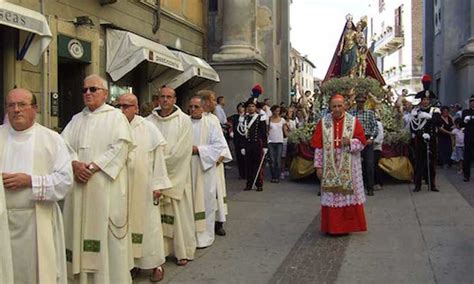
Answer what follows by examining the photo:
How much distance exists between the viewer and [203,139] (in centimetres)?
750

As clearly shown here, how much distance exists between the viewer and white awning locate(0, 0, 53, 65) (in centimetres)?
794

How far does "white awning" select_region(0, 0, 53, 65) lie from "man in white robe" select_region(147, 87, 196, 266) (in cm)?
271

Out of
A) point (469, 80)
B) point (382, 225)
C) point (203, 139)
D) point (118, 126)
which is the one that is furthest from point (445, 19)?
point (118, 126)

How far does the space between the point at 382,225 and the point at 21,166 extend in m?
5.73

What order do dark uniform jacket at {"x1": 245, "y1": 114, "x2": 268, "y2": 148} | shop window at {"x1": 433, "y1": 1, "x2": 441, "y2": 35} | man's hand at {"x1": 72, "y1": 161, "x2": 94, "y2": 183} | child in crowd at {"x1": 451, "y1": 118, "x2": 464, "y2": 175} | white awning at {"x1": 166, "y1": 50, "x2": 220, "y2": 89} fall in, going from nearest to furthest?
man's hand at {"x1": 72, "y1": 161, "x2": 94, "y2": 183} → dark uniform jacket at {"x1": 245, "y1": 114, "x2": 268, "y2": 148} → white awning at {"x1": 166, "y1": 50, "x2": 220, "y2": 89} → child in crowd at {"x1": 451, "y1": 118, "x2": 464, "y2": 175} → shop window at {"x1": 433, "y1": 1, "x2": 441, "y2": 35}

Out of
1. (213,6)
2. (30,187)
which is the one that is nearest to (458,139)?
(213,6)

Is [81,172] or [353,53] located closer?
[81,172]

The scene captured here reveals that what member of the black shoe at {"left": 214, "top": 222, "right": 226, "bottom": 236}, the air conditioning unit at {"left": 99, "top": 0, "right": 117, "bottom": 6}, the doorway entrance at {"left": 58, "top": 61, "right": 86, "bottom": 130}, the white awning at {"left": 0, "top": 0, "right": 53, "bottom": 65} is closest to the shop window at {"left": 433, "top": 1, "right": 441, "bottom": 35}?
the air conditioning unit at {"left": 99, "top": 0, "right": 117, "bottom": 6}

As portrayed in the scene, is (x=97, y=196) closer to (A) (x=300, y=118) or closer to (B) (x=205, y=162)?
(B) (x=205, y=162)

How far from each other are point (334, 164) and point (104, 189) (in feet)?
12.0

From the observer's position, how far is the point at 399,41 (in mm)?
56719

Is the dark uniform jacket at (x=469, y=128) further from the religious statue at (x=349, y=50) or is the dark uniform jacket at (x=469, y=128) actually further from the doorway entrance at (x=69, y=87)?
the doorway entrance at (x=69, y=87)

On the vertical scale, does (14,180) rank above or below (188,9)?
below

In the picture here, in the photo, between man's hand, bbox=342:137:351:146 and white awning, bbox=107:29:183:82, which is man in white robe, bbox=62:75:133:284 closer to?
man's hand, bbox=342:137:351:146
